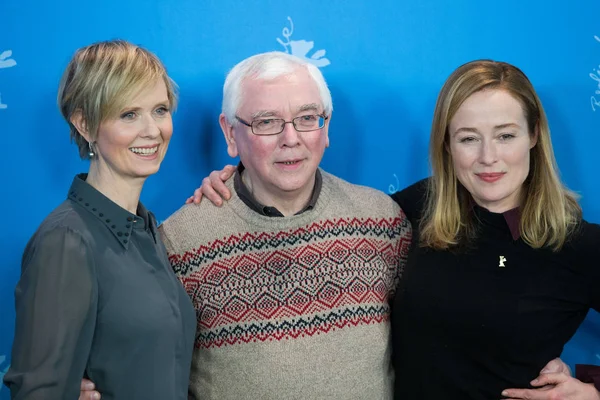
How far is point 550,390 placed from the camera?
2055 mm

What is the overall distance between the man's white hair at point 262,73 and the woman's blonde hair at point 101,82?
1.23 ft

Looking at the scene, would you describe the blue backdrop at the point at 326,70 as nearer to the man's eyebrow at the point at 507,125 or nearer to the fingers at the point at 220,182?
the fingers at the point at 220,182

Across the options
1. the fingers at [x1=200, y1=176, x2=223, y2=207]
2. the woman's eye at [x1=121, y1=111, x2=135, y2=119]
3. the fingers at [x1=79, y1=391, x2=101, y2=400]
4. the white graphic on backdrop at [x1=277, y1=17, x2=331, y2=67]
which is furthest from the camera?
the white graphic on backdrop at [x1=277, y1=17, x2=331, y2=67]

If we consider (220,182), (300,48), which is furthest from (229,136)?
(300,48)

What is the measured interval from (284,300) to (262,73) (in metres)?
0.65

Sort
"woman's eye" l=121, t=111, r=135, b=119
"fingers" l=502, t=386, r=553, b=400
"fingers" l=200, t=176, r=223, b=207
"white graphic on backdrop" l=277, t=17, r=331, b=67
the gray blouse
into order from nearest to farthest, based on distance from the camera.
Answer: the gray blouse → "woman's eye" l=121, t=111, r=135, b=119 → "fingers" l=502, t=386, r=553, b=400 → "fingers" l=200, t=176, r=223, b=207 → "white graphic on backdrop" l=277, t=17, r=331, b=67

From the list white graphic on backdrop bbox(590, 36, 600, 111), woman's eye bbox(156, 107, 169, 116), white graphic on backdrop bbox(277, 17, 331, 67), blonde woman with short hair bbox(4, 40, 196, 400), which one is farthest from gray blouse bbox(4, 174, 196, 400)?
white graphic on backdrop bbox(590, 36, 600, 111)

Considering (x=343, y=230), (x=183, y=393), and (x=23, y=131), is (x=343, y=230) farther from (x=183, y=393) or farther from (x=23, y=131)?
(x=23, y=131)

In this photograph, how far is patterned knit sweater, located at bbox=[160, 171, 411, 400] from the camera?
208cm

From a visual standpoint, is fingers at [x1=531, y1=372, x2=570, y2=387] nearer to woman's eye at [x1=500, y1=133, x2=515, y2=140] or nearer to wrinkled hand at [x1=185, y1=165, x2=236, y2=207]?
woman's eye at [x1=500, y1=133, x2=515, y2=140]

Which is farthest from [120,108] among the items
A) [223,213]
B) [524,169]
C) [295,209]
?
[524,169]

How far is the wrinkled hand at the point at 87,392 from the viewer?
1718mm

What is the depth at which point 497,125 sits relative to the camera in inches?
81.4

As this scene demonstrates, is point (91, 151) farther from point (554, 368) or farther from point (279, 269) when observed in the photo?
point (554, 368)
